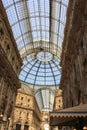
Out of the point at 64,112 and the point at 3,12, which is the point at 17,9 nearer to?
the point at 3,12

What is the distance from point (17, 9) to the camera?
3778cm

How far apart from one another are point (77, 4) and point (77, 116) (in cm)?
1245

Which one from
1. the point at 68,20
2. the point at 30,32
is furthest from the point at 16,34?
the point at 68,20

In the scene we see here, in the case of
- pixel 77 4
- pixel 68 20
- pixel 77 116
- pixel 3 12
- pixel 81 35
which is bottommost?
pixel 77 116

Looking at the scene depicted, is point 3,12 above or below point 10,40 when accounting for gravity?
above

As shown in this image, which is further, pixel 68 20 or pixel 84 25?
Answer: pixel 68 20

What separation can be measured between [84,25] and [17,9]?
76.5 ft

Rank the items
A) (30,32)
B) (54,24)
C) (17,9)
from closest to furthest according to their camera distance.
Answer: (17,9)
(54,24)
(30,32)

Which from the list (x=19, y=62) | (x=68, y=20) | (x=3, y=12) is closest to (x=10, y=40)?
(x=3, y=12)

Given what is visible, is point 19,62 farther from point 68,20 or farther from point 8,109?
point 68,20

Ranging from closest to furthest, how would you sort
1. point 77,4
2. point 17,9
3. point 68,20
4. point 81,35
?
point 77,4, point 81,35, point 68,20, point 17,9

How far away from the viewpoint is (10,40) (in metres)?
31.2

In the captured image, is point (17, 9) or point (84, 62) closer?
point (84, 62)

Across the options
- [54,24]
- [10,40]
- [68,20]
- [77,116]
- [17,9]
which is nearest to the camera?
[77,116]
